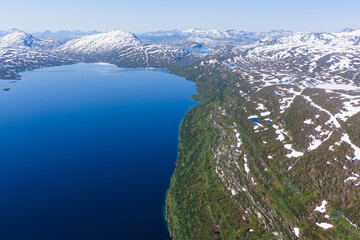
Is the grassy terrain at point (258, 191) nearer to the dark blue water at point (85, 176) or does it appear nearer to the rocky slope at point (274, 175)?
the rocky slope at point (274, 175)

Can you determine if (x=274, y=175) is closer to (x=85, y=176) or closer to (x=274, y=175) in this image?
(x=274, y=175)

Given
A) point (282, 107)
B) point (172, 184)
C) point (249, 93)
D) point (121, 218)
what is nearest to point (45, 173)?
point (121, 218)

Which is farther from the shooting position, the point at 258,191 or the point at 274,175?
the point at 274,175

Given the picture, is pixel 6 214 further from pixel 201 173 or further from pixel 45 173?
pixel 201 173

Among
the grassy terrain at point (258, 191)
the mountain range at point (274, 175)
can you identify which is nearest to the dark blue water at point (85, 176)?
the grassy terrain at point (258, 191)

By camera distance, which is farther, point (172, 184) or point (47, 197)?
point (172, 184)

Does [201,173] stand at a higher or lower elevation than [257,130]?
lower

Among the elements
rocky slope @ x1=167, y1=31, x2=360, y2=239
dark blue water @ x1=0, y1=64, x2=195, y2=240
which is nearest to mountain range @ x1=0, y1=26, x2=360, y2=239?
rocky slope @ x1=167, y1=31, x2=360, y2=239

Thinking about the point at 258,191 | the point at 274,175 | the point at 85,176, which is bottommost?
the point at 85,176

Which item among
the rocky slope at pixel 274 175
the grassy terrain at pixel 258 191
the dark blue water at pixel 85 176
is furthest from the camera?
the dark blue water at pixel 85 176

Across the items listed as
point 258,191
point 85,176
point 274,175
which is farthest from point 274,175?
point 85,176

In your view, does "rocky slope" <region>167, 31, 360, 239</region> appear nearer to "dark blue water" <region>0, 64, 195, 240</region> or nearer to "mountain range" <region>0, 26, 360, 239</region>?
"mountain range" <region>0, 26, 360, 239</region>
